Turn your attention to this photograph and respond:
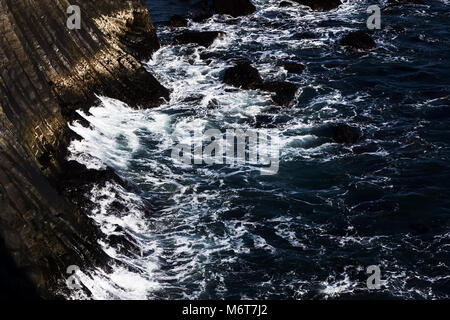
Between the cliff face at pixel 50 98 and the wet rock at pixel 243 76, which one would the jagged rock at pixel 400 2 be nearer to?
the wet rock at pixel 243 76

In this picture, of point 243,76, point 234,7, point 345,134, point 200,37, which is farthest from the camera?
point 234,7

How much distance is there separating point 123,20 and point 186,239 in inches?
626

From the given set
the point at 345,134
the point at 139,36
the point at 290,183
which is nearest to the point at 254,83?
the point at 345,134

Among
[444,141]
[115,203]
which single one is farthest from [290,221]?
[444,141]

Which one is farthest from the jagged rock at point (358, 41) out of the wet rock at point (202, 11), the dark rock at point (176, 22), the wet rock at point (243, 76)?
the dark rock at point (176, 22)

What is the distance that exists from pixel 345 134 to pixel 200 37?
13283mm

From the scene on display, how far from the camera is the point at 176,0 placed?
149ft

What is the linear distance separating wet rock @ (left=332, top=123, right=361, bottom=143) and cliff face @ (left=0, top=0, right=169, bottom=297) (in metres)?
8.82

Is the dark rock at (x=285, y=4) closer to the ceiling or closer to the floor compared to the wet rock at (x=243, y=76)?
closer to the ceiling

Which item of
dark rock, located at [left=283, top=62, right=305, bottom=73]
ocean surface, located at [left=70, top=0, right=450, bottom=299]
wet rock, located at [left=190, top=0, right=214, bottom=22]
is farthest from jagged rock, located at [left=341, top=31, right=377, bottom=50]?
wet rock, located at [left=190, top=0, right=214, bottom=22]

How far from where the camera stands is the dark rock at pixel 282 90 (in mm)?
31219

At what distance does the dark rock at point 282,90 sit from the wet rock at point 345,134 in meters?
3.72

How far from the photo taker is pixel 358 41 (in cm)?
3712

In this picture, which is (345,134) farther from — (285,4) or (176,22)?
(285,4)
